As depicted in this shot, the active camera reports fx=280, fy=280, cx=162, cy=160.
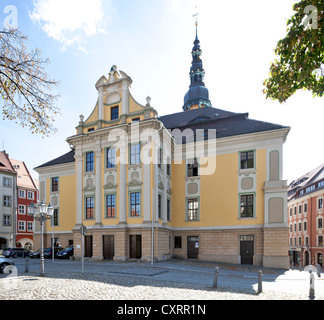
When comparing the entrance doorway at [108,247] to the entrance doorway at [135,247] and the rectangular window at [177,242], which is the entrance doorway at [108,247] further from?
the rectangular window at [177,242]

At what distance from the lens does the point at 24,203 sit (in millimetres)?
49938

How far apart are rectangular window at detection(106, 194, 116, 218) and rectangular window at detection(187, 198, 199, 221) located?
24.1 feet

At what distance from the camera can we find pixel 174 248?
27156 mm

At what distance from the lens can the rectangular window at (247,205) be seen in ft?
82.2

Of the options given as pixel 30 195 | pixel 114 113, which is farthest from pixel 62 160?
pixel 30 195

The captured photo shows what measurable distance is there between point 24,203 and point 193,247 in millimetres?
36063

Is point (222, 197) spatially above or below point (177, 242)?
above

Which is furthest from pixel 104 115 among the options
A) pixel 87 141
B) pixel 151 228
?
pixel 151 228

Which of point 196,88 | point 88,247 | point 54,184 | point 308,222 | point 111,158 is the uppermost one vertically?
point 196,88

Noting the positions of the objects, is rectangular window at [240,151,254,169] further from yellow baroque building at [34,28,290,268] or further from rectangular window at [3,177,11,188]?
rectangular window at [3,177,11,188]

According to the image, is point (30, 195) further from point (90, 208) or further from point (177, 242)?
point (177, 242)

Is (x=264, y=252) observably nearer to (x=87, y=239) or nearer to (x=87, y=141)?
(x=87, y=239)

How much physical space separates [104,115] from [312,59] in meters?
22.4

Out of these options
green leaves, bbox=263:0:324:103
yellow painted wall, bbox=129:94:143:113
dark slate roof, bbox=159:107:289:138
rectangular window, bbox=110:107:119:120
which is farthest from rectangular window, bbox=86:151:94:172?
green leaves, bbox=263:0:324:103
